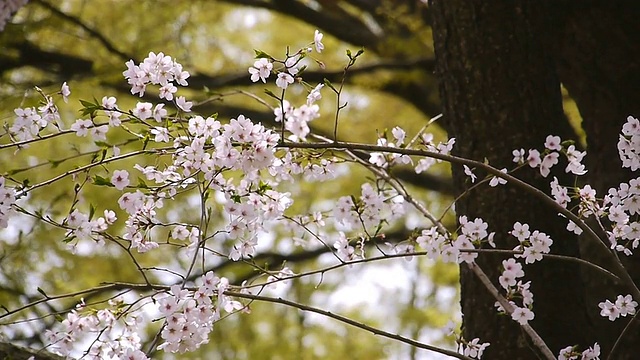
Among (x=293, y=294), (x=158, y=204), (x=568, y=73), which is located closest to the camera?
(x=158, y=204)

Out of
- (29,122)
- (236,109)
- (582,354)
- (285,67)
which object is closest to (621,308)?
(582,354)

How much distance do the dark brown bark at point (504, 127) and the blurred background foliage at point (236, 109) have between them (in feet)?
2.97

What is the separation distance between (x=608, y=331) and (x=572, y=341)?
1.20ft

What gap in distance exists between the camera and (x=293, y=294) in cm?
792

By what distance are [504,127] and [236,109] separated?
7.75ft

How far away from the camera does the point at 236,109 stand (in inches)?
179

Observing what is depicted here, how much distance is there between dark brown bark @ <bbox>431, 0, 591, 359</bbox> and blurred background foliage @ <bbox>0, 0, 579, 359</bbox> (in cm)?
90

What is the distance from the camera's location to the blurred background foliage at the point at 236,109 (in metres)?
4.26

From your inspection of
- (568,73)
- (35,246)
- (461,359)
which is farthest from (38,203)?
(461,359)

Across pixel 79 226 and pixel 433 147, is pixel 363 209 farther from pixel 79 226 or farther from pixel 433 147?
pixel 79 226

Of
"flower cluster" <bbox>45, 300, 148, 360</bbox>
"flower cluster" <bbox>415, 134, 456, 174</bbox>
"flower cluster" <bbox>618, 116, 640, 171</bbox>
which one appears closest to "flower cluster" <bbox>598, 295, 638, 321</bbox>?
"flower cluster" <bbox>618, 116, 640, 171</bbox>

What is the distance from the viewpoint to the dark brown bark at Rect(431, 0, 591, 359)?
2.40 m

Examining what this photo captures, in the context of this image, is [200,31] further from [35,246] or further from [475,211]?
[475,211]

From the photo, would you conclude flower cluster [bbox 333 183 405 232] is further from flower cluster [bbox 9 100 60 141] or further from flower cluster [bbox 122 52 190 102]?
flower cluster [bbox 9 100 60 141]
